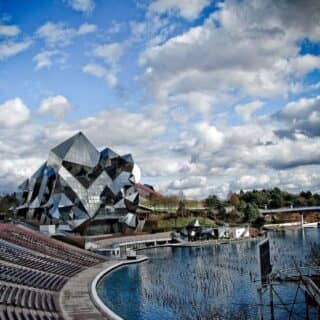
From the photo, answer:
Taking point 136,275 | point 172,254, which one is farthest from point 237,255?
point 136,275

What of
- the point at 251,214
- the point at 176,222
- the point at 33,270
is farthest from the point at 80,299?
the point at 251,214

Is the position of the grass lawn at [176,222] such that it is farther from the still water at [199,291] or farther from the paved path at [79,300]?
the paved path at [79,300]

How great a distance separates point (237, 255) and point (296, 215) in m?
82.6

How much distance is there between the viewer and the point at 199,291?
107 ft

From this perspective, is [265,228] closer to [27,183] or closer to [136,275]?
[27,183]

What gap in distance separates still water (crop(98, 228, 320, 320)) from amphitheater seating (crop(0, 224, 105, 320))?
3757 mm

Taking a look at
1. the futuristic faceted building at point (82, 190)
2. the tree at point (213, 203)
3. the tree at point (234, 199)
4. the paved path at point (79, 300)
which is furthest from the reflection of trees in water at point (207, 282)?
the tree at point (234, 199)

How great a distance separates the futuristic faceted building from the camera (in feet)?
236

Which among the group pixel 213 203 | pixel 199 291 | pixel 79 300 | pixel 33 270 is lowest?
pixel 199 291

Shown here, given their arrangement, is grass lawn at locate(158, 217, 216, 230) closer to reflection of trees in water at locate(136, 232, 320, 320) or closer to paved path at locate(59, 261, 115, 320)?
reflection of trees in water at locate(136, 232, 320, 320)

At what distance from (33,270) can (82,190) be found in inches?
1475

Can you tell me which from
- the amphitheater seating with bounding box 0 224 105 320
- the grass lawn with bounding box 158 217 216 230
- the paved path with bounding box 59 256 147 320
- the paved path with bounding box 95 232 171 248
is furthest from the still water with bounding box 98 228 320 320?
the grass lawn with bounding box 158 217 216 230

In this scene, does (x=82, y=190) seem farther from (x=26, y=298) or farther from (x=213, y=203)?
(x=213, y=203)

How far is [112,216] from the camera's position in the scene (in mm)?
78688
